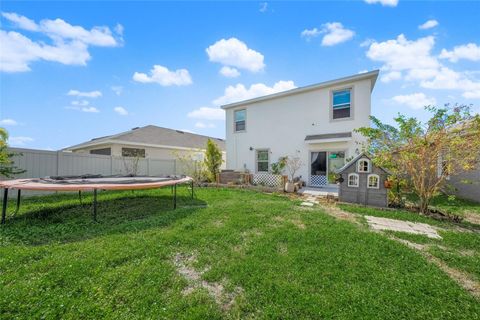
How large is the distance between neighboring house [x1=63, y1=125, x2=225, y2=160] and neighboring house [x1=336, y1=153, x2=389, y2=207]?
32.9 ft

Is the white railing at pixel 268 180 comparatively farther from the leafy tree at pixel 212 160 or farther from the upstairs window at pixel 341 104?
the upstairs window at pixel 341 104

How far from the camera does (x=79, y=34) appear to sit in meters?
7.31

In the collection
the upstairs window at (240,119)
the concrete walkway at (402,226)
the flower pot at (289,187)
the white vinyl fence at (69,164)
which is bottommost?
the concrete walkway at (402,226)

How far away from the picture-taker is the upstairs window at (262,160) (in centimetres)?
1284

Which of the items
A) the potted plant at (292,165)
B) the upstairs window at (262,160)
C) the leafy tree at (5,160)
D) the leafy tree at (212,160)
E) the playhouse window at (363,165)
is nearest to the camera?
the leafy tree at (5,160)

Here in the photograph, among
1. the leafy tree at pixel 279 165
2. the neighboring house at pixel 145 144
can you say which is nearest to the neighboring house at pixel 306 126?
the leafy tree at pixel 279 165

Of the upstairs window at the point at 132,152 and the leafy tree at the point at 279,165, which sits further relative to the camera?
the upstairs window at the point at 132,152

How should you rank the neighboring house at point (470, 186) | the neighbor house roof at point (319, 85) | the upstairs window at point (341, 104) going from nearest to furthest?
the neighboring house at point (470, 186) < the neighbor house roof at point (319, 85) < the upstairs window at point (341, 104)

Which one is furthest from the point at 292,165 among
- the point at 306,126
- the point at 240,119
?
the point at 240,119

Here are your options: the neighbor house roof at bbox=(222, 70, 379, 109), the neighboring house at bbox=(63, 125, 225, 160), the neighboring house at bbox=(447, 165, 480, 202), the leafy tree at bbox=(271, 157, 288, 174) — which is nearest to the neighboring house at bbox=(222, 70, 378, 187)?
the neighbor house roof at bbox=(222, 70, 379, 109)

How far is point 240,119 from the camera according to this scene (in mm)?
14023

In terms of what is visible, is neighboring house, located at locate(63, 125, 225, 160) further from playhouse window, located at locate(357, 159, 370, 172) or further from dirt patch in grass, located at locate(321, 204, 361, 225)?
playhouse window, located at locate(357, 159, 370, 172)

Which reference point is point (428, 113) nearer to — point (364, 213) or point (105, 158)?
point (364, 213)

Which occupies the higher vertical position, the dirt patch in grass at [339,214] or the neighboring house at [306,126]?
the neighboring house at [306,126]
